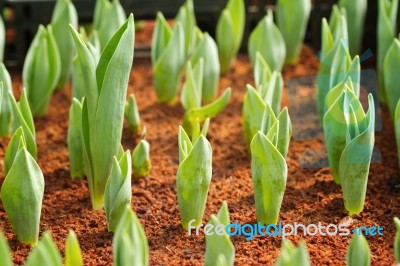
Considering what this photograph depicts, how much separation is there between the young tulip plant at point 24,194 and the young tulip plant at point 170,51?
2.53 ft

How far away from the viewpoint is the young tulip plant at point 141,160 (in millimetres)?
2426

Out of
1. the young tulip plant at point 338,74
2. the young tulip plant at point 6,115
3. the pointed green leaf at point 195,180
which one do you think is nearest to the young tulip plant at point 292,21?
the young tulip plant at point 338,74

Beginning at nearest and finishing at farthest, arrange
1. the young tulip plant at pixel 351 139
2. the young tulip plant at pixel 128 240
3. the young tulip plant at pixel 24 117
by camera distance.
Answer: the young tulip plant at pixel 128 240 < the young tulip plant at pixel 351 139 < the young tulip plant at pixel 24 117

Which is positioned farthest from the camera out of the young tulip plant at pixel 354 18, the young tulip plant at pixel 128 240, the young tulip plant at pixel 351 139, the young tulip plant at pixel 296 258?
the young tulip plant at pixel 354 18

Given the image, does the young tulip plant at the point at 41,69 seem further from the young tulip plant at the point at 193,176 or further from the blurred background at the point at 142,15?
the young tulip plant at the point at 193,176

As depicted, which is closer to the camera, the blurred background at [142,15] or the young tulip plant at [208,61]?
the young tulip plant at [208,61]

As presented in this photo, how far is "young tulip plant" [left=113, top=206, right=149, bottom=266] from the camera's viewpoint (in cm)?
179

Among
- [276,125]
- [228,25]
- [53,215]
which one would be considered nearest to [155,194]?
[53,215]

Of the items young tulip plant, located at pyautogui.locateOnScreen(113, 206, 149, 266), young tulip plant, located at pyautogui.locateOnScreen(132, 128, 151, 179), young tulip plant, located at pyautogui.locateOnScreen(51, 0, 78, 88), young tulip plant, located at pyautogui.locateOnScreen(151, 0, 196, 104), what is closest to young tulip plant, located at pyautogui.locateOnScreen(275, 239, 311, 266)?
young tulip plant, located at pyautogui.locateOnScreen(113, 206, 149, 266)

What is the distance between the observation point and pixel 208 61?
2.85 metres

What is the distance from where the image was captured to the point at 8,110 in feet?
8.68

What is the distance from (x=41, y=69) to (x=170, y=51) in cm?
38

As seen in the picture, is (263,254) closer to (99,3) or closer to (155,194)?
(155,194)

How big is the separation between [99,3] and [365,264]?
1387 millimetres
